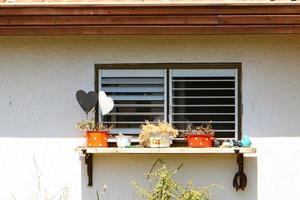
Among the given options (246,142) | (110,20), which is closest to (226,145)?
(246,142)

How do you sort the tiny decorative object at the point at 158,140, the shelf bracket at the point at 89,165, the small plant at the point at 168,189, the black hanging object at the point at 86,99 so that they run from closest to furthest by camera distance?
the small plant at the point at 168,189 < the tiny decorative object at the point at 158,140 < the black hanging object at the point at 86,99 < the shelf bracket at the point at 89,165

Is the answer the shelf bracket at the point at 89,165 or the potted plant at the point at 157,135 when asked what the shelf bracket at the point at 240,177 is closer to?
the potted plant at the point at 157,135

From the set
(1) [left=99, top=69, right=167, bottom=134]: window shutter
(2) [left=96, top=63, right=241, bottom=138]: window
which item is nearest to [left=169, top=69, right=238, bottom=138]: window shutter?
(2) [left=96, top=63, right=241, bottom=138]: window

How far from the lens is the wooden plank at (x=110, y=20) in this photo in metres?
6.72

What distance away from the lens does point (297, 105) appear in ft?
23.7

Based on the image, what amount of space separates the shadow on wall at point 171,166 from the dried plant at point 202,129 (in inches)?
11.0

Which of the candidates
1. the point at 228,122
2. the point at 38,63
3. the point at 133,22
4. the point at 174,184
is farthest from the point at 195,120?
the point at 38,63

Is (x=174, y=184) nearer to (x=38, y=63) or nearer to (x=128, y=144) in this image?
(x=128, y=144)

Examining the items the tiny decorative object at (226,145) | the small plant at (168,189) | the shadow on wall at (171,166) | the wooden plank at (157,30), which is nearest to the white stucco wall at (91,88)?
the shadow on wall at (171,166)

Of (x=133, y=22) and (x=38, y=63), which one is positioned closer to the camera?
(x=133, y=22)

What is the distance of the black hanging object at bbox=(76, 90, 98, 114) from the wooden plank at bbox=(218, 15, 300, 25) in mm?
1495

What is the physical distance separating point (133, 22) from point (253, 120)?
162cm

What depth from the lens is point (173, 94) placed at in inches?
289

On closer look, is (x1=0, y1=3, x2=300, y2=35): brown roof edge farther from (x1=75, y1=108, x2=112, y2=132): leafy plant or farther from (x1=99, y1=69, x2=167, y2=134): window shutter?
(x1=75, y1=108, x2=112, y2=132): leafy plant
